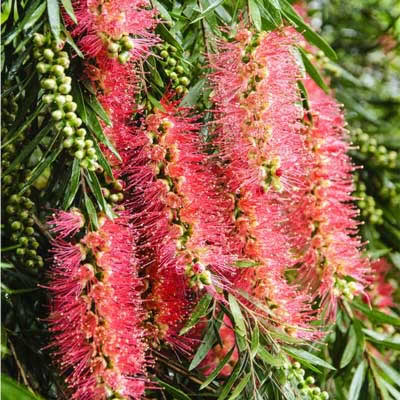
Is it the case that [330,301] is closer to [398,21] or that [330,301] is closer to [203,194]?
[203,194]

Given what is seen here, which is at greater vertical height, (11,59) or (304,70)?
(11,59)

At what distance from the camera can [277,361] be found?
4.04 ft

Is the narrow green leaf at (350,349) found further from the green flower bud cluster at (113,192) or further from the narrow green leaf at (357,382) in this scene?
the green flower bud cluster at (113,192)

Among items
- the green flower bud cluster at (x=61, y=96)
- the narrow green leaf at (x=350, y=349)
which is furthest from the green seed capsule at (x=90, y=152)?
the narrow green leaf at (x=350, y=349)

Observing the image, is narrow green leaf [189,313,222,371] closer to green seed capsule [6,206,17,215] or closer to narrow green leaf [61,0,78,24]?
green seed capsule [6,206,17,215]

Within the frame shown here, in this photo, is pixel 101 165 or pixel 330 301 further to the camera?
pixel 330 301

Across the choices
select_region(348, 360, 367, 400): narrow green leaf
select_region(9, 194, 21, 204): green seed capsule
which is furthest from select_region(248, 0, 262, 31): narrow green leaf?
select_region(348, 360, 367, 400): narrow green leaf

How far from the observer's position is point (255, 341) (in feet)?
4.06

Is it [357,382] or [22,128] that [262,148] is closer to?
[22,128]

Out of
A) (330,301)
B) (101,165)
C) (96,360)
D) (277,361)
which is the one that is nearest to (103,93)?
(101,165)

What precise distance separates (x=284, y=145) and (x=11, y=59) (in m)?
0.47

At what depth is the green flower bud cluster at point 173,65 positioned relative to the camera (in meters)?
1.27

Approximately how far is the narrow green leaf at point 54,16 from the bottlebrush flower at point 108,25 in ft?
0.12

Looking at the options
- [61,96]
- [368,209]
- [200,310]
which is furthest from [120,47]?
[368,209]
